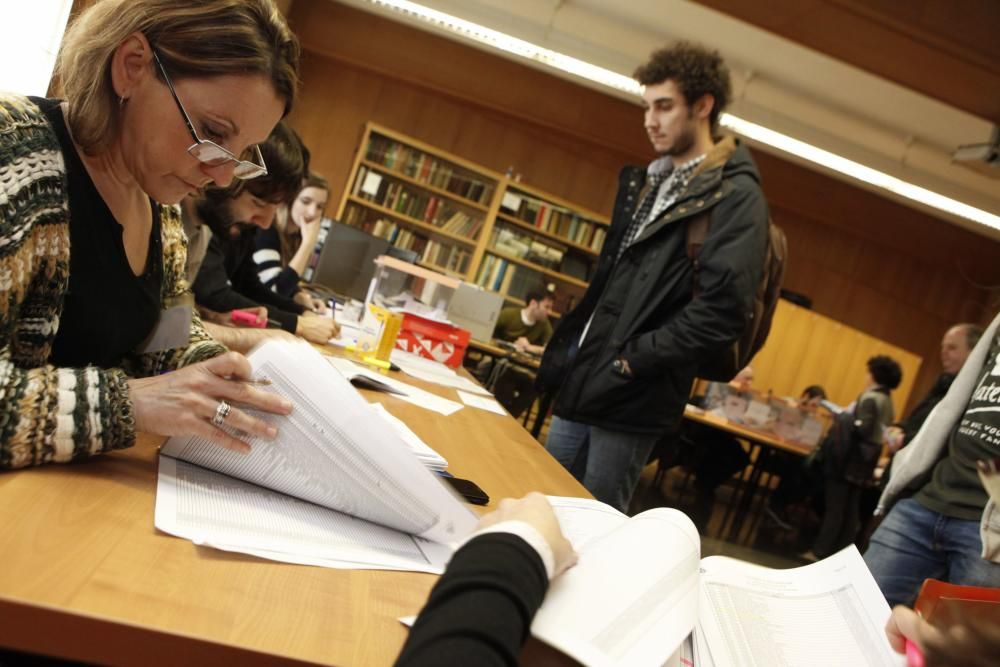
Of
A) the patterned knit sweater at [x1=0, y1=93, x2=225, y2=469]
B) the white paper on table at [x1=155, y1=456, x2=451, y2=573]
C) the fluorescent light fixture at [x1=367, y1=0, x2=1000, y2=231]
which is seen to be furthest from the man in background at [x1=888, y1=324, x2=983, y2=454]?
the patterned knit sweater at [x1=0, y1=93, x2=225, y2=469]

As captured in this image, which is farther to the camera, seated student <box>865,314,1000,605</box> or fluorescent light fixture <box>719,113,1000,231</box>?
fluorescent light fixture <box>719,113,1000,231</box>

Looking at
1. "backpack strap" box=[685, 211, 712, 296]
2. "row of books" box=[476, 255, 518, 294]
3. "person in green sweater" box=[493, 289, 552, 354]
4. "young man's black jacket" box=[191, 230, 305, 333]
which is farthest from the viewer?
"row of books" box=[476, 255, 518, 294]

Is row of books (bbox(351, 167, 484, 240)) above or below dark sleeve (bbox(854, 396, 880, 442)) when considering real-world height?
above

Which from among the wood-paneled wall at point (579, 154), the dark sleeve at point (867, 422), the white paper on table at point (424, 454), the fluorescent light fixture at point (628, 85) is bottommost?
the white paper on table at point (424, 454)

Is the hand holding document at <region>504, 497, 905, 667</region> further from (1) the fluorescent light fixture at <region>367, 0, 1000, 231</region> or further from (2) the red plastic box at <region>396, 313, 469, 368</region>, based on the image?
(1) the fluorescent light fixture at <region>367, 0, 1000, 231</region>

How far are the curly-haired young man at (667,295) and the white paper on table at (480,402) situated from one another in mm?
239

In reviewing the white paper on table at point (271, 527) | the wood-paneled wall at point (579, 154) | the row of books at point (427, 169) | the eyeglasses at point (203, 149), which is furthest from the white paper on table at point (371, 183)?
the white paper on table at point (271, 527)

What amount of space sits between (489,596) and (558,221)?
6.88m

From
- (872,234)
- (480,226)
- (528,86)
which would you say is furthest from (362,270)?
(872,234)

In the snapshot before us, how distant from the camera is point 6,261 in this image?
2.61 ft

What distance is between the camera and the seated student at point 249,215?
2021 millimetres

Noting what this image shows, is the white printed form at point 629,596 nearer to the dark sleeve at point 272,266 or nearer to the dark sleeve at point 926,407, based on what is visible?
the dark sleeve at point 272,266

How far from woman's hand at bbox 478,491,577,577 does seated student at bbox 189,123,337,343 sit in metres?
1.47

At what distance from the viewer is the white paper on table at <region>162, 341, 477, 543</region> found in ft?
2.68
